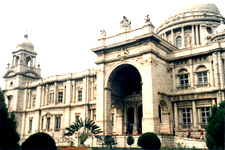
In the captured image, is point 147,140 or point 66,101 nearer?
point 147,140

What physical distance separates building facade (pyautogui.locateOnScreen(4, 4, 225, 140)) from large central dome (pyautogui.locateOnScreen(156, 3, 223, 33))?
0.71 meters

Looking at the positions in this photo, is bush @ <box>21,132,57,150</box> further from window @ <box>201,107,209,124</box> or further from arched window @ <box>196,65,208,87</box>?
arched window @ <box>196,65,208,87</box>

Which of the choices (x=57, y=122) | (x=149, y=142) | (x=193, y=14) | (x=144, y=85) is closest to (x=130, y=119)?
(x=144, y=85)

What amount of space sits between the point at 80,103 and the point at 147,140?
22.6 m

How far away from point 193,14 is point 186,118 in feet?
85.3

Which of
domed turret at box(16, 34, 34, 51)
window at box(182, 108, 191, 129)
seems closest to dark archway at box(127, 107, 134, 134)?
window at box(182, 108, 191, 129)

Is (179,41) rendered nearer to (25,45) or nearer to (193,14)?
(193,14)

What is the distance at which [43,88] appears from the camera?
49344mm

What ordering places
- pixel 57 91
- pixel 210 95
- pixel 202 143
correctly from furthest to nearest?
pixel 57 91 < pixel 210 95 < pixel 202 143

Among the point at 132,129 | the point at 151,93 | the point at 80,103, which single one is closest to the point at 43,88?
the point at 80,103

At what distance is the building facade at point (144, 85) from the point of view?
30.6m

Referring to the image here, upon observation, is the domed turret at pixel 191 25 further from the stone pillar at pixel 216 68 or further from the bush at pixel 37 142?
the bush at pixel 37 142

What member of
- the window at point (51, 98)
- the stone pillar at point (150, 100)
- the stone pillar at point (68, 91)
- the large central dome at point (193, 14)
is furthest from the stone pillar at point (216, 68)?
the window at point (51, 98)

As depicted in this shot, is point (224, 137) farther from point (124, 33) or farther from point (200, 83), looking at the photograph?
point (124, 33)
